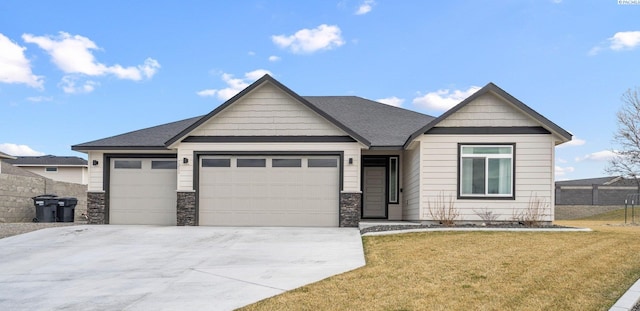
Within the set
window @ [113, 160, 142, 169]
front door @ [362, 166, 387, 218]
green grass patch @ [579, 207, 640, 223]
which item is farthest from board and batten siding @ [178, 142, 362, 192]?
green grass patch @ [579, 207, 640, 223]

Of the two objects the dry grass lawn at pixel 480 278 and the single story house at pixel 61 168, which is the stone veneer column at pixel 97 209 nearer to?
the dry grass lawn at pixel 480 278

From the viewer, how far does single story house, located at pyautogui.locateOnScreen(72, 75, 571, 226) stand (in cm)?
1536

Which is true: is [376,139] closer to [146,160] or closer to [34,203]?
[146,160]

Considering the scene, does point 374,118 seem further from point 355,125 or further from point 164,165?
point 164,165

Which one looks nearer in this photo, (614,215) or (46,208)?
(46,208)

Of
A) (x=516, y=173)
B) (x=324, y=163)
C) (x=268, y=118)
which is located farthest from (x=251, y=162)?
(x=516, y=173)

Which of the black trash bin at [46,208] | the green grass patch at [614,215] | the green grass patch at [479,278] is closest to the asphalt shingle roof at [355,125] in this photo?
the black trash bin at [46,208]

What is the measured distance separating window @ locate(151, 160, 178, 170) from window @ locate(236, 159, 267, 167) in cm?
248

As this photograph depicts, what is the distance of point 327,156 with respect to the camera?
16.0m

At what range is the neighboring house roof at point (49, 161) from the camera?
40.9 metres

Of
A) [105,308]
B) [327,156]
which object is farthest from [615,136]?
[105,308]

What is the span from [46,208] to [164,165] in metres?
6.28

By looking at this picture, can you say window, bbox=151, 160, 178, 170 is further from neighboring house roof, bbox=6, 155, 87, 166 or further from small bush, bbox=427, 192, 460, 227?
neighboring house roof, bbox=6, 155, 87, 166

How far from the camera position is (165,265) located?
33.0 ft
